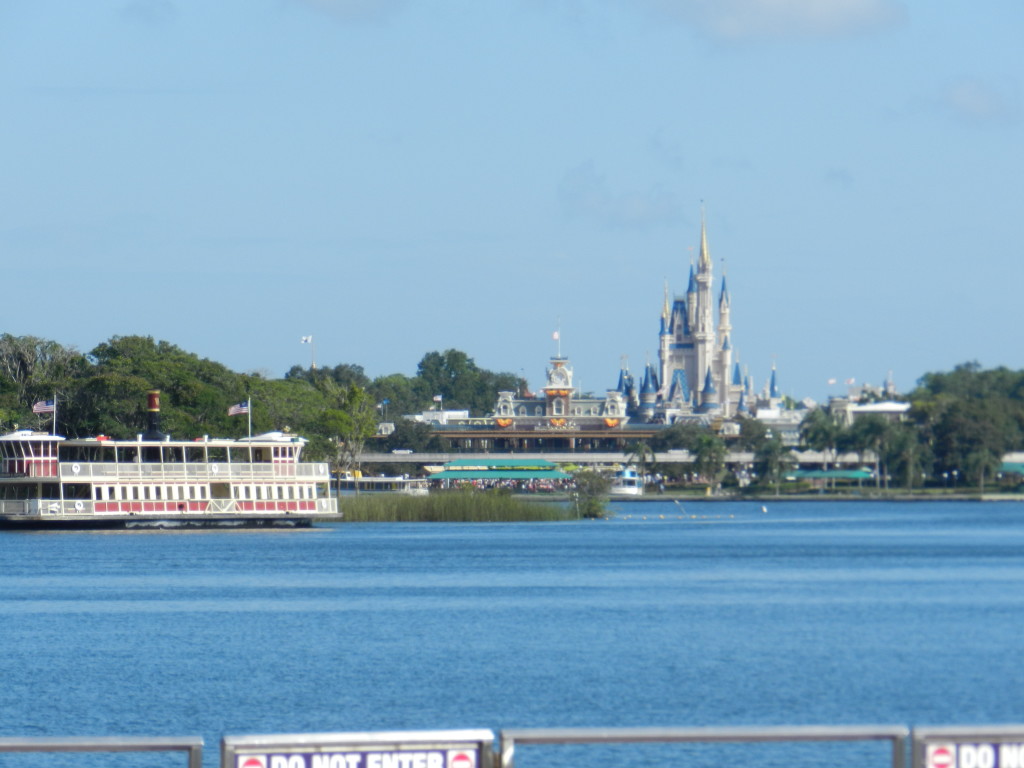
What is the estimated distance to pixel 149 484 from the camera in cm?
9469

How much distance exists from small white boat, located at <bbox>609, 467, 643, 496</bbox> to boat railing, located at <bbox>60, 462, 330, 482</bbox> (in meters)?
85.9

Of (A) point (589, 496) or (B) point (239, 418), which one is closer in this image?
(B) point (239, 418)

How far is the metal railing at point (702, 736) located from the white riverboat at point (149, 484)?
276 ft

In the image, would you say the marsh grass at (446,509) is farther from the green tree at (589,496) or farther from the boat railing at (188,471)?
the boat railing at (188,471)

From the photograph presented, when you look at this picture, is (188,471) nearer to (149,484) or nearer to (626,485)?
(149,484)

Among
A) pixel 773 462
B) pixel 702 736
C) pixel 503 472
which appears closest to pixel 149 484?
pixel 503 472

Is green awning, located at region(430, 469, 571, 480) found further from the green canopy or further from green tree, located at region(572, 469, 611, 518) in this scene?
green tree, located at region(572, 469, 611, 518)

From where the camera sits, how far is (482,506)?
4124 inches

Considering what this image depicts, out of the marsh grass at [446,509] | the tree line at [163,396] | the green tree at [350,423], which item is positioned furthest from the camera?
Result: the green tree at [350,423]

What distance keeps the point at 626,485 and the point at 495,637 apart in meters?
145

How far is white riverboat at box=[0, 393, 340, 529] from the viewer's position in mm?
92750

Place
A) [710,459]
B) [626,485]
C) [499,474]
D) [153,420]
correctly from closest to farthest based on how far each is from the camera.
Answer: [153,420], [499,474], [626,485], [710,459]

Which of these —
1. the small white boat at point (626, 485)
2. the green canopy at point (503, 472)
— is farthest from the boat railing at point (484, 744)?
the small white boat at point (626, 485)

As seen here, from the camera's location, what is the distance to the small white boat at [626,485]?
7185 inches
